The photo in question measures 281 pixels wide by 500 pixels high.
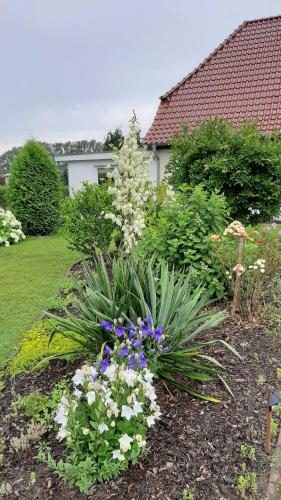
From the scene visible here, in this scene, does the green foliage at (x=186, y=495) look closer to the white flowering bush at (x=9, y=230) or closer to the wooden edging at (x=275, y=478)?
the wooden edging at (x=275, y=478)

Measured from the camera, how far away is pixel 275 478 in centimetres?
181

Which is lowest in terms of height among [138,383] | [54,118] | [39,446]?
[39,446]

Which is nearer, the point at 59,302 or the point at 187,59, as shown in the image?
the point at 59,302

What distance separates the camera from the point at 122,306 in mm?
2717

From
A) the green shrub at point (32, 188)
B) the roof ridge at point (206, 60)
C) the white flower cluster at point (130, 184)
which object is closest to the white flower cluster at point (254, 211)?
the white flower cluster at point (130, 184)

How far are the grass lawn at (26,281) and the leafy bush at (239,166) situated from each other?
2.96 metres

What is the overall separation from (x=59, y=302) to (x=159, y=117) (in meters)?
8.99

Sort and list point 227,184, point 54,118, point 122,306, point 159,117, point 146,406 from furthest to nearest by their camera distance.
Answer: point 54,118, point 159,117, point 227,184, point 122,306, point 146,406

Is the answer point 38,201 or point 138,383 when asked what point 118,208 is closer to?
point 138,383

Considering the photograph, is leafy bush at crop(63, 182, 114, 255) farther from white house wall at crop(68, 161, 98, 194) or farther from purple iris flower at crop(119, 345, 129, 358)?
white house wall at crop(68, 161, 98, 194)

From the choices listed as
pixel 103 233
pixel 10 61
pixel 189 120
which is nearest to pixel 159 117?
pixel 189 120

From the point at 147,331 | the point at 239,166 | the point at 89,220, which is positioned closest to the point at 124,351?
the point at 147,331

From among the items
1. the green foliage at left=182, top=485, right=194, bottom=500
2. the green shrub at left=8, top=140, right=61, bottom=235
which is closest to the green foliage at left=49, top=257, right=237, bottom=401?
the green foliage at left=182, top=485, right=194, bottom=500

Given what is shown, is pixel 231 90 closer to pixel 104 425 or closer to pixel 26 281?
pixel 26 281
